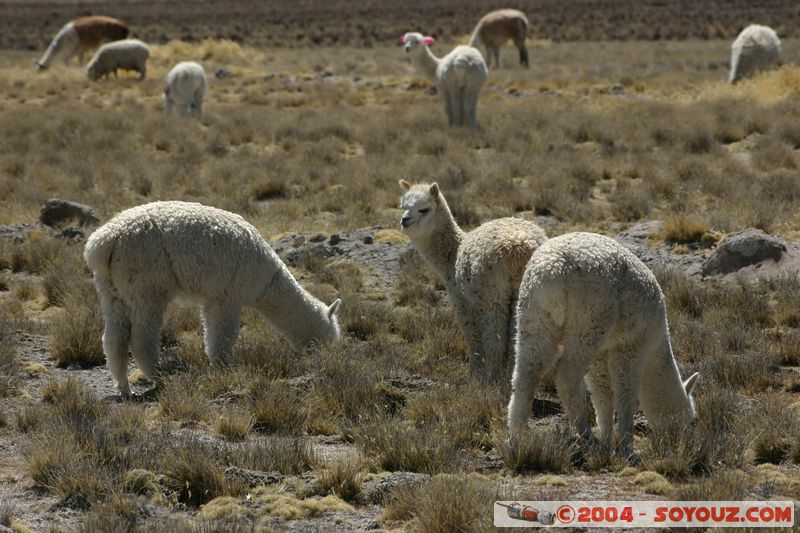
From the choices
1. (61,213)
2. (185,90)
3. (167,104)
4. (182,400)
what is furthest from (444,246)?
(167,104)

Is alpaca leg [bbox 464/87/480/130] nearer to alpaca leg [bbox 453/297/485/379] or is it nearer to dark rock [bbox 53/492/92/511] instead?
alpaca leg [bbox 453/297/485/379]

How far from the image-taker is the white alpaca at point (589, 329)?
5918 mm

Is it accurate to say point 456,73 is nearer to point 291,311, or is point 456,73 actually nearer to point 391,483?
point 291,311

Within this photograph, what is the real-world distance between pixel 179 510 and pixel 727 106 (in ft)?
60.2

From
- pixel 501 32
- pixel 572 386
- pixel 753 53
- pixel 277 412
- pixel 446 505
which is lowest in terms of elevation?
pixel 277 412

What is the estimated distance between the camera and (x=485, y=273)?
302 inches

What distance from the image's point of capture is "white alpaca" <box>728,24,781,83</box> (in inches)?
969

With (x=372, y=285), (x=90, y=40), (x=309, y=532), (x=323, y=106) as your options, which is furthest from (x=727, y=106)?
(x=90, y=40)

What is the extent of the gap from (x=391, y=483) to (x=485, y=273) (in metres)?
2.43

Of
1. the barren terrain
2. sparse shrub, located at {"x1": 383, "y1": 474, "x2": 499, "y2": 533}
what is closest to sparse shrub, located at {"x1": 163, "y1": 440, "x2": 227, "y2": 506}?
the barren terrain

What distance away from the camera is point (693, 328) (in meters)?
9.09

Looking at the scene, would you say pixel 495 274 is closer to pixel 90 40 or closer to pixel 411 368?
pixel 411 368

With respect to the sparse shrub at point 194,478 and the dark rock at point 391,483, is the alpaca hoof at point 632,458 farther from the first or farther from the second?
the sparse shrub at point 194,478

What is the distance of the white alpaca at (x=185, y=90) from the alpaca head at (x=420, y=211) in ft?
51.4
